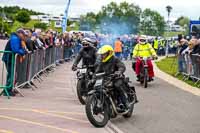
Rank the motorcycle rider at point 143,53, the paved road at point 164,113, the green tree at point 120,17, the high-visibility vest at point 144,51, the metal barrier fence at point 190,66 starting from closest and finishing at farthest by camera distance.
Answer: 1. the paved road at point 164,113
2. the motorcycle rider at point 143,53
3. the high-visibility vest at point 144,51
4. the metal barrier fence at point 190,66
5. the green tree at point 120,17

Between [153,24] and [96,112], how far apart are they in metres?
83.9

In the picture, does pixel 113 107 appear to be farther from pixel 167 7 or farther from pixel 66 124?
pixel 167 7

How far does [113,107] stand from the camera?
453 inches

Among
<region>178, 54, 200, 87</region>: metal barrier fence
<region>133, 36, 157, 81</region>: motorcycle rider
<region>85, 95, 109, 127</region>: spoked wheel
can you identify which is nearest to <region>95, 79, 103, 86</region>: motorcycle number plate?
<region>85, 95, 109, 127</region>: spoked wheel

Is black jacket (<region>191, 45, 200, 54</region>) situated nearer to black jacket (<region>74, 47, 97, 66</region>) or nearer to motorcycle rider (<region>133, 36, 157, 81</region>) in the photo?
motorcycle rider (<region>133, 36, 157, 81</region>)

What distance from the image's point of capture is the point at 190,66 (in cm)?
2267

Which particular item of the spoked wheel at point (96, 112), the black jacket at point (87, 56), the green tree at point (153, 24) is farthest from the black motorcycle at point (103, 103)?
the green tree at point (153, 24)

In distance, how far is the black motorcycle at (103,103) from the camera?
10844mm

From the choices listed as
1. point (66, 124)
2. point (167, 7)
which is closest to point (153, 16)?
point (167, 7)

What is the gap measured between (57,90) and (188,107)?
4.88m

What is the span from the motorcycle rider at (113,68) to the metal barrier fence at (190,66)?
9.53 m

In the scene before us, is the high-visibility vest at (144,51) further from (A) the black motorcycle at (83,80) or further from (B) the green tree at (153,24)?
(B) the green tree at (153,24)

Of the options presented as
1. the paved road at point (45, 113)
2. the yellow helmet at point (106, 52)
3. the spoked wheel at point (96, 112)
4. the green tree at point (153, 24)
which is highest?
the green tree at point (153, 24)

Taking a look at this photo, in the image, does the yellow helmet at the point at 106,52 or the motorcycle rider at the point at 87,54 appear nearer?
the yellow helmet at the point at 106,52
